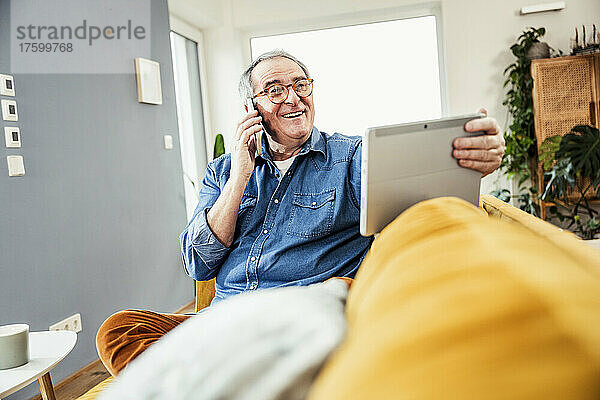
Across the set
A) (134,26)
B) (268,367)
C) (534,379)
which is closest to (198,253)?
(268,367)

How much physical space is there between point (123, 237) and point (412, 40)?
3.21 metres

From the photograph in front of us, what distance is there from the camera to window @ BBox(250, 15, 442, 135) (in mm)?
5273

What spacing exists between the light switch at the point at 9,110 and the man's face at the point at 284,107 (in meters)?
1.24

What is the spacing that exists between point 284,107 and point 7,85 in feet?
4.60

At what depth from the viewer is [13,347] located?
159 centimetres

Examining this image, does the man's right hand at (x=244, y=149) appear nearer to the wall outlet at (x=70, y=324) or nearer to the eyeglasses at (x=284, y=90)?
the eyeglasses at (x=284, y=90)

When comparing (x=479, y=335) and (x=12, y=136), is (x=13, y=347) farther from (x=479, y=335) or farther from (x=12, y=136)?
(x=479, y=335)

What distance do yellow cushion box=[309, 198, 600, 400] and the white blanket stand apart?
23 mm

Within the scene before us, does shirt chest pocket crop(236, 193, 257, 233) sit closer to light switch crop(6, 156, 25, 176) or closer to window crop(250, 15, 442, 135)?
light switch crop(6, 156, 25, 176)

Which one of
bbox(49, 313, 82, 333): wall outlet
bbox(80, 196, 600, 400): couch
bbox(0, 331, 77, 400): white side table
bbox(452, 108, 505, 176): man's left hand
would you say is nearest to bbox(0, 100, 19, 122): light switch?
bbox(49, 313, 82, 333): wall outlet

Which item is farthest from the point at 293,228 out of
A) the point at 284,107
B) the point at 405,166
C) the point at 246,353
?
the point at 246,353

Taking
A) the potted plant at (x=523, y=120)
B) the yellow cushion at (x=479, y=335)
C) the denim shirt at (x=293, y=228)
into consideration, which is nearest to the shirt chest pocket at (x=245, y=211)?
the denim shirt at (x=293, y=228)

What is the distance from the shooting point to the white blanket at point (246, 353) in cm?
40

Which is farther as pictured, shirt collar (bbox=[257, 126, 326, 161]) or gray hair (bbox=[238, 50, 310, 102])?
gray hair (bbox=[238, 50, 310, 102])
